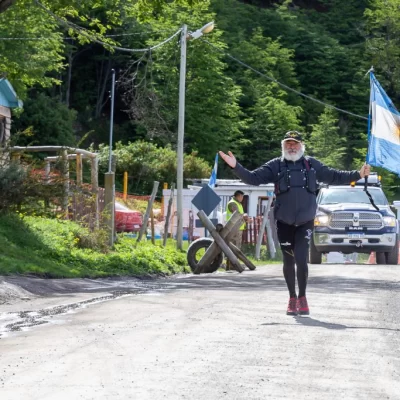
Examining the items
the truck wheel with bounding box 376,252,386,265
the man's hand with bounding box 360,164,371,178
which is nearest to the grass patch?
the truck wheel with bounding box 376,252,386,265

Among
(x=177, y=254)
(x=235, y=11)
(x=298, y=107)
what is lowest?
(x=177, y=254)

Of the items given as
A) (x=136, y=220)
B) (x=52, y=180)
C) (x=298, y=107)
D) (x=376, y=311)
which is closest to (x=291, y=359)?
(x=376, y=311)

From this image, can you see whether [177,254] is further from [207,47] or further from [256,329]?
[207,47]

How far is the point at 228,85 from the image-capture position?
76.7m

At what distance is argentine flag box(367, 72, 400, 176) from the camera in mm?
28266

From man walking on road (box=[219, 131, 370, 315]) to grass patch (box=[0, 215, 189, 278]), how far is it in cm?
623

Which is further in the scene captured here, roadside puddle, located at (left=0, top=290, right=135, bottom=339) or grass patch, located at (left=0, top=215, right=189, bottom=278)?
grass patch, located at (left=0, top=215, right=189, bottom=278)

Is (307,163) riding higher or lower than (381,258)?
higher

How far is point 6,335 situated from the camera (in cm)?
1114

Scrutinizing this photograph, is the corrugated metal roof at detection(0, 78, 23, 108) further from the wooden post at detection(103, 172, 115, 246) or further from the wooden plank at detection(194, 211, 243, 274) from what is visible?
the wooden plank at detection(194, 211, 243, 274)

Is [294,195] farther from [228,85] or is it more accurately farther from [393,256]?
[228,85]

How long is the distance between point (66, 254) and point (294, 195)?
10.2m

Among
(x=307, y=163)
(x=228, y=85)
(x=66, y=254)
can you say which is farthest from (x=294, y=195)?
(x=228, y=85)

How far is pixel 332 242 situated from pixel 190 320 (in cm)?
1724
